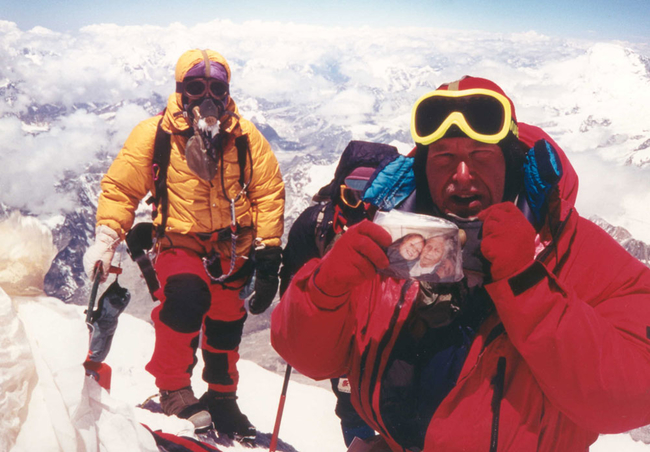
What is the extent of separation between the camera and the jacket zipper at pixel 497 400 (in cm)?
183

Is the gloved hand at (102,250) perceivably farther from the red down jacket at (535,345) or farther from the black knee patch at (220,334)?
the red down jacket at (535,345)

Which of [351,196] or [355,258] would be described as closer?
[355,258]

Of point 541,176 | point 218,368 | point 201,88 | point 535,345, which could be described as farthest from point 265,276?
point 535,345

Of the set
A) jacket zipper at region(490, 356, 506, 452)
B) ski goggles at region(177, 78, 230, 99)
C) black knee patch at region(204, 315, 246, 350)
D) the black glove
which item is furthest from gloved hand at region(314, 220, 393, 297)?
black knee patch at region(204, 315, 246, 350)

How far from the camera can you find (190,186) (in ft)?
13.6

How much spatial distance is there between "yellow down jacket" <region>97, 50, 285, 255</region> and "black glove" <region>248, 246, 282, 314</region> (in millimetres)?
123

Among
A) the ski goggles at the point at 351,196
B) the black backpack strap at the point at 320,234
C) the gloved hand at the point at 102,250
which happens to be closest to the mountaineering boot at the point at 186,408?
the gloved hand at the point at 102,250

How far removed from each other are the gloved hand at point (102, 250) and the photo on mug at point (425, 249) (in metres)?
2.96

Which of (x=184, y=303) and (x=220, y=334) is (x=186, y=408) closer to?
(x=220, y=334)

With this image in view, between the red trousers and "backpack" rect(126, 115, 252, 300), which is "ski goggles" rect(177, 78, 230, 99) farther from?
the red trousers

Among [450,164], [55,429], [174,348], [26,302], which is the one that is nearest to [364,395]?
[450,164]

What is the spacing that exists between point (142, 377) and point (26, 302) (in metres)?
4.58

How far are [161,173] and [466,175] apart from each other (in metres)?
3.16

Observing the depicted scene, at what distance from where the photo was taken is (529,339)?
1545mm
